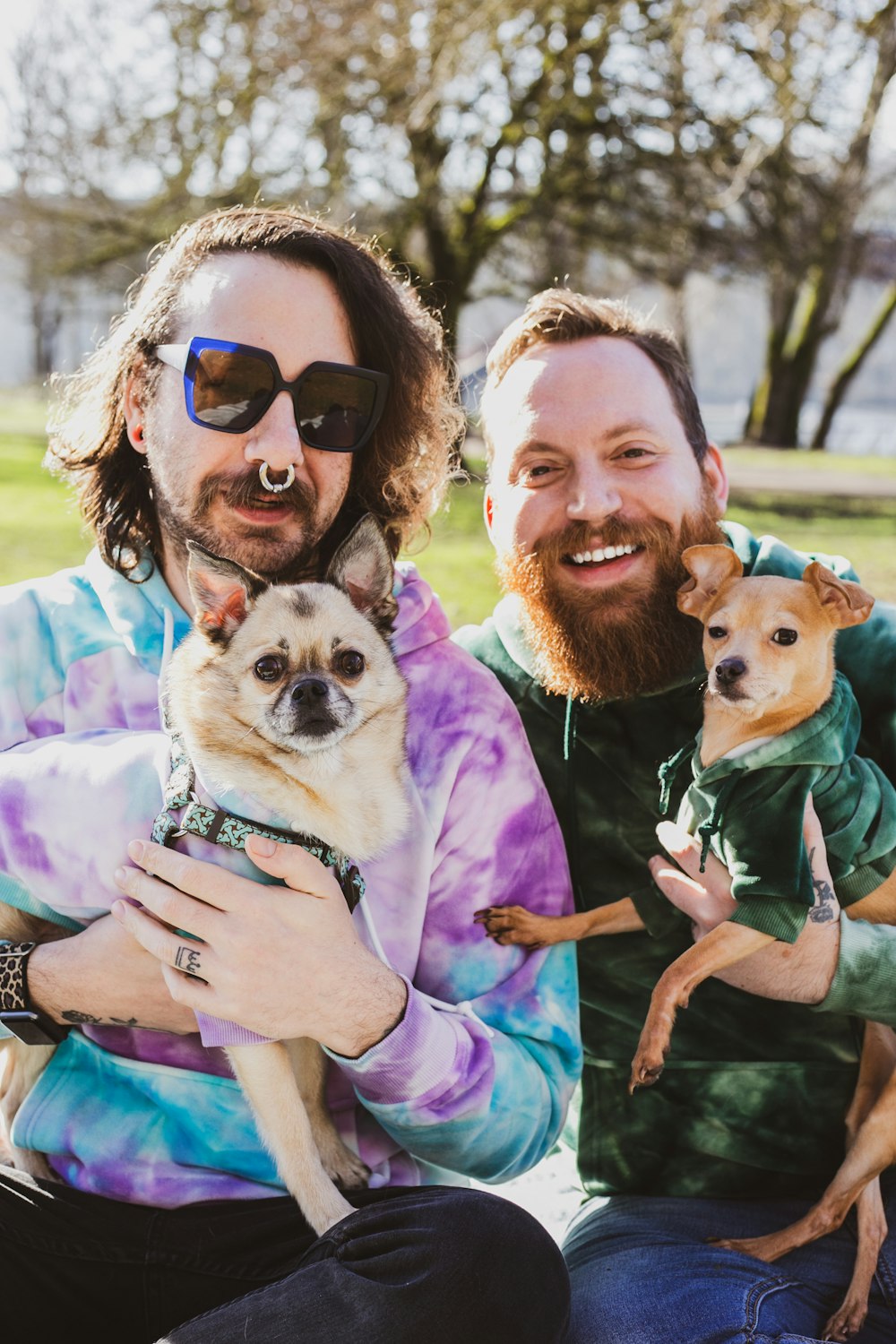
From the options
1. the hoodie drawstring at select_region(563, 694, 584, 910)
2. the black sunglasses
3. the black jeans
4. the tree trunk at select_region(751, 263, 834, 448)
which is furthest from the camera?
the tree trunk at select_region(751, 263, 834, 448)

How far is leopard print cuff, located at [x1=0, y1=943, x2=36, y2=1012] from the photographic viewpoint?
6.71ft

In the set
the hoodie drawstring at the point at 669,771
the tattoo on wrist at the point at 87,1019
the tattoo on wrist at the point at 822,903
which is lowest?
the tattoo on wrist at the point at 87,1019

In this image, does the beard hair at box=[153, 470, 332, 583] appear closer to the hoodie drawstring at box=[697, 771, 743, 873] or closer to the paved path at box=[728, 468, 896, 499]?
the hoodie drawstring at box=[697, 771, 743, 873]

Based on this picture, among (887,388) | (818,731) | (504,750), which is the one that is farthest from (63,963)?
(887,388)

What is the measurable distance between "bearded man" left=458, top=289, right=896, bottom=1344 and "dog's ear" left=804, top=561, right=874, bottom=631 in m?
0.24

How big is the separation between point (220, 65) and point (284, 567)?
38.0ft

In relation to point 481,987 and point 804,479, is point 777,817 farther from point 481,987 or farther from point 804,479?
point 804,479

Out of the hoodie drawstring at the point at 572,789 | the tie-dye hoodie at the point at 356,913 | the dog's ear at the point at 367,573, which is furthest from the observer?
the hoodie drawstring at the point at 572,789

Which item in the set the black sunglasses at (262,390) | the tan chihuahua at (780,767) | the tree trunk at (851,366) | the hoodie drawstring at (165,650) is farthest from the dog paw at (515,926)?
the tree trunk at (851,366)

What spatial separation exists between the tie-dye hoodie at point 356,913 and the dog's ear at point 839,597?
0.63 meters

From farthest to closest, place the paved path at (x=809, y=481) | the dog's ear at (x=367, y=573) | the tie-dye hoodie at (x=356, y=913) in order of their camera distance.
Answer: the paved path at (x=809, y=481), the dog's ear at (x=367, y=573), the tie-dye hoodie at (x=356, y=913)

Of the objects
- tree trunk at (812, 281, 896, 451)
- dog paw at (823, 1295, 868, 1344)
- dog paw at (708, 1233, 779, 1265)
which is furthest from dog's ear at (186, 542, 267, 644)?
tree trunk at (812, 281, 896, 451)

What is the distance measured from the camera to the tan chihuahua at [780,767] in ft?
6.91

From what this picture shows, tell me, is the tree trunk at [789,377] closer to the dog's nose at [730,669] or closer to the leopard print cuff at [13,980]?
the dog's nose at [730,669]
